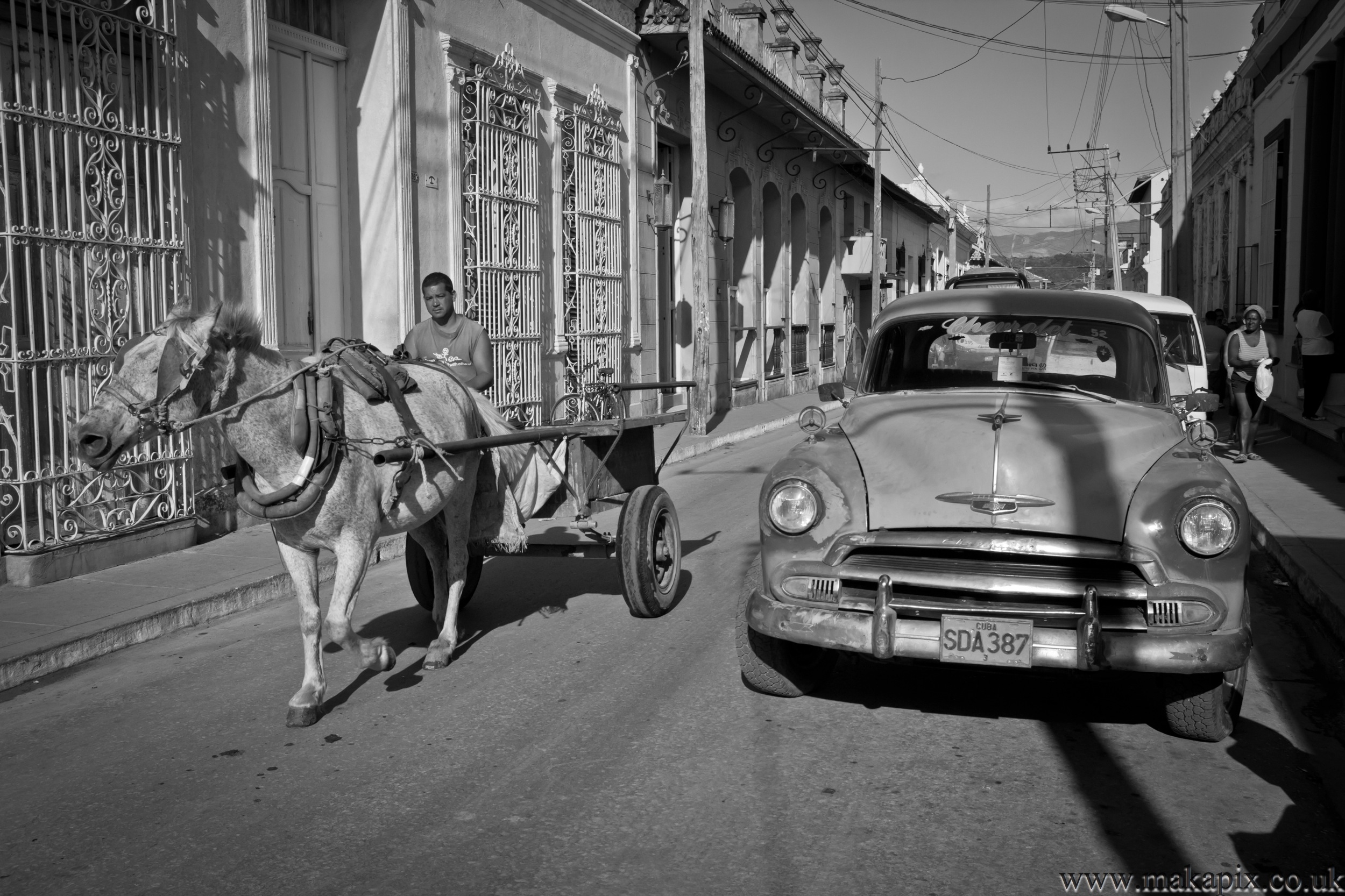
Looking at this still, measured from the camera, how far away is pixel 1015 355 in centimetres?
594

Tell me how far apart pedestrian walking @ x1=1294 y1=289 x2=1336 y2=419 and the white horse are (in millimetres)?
13923

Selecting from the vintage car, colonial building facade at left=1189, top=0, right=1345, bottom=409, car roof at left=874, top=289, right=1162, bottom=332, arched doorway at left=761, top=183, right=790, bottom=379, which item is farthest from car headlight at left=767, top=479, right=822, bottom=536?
arched doorway at left=761, top=183, right=790, bottom=379

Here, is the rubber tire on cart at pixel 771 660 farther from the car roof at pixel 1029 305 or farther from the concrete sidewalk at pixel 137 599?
the concrete sidewalk at pixel 137 599

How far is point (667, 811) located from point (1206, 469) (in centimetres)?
252

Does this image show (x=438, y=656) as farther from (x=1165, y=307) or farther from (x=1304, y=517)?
(x=1165, y=307)

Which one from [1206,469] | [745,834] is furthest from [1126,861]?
[1206,469]

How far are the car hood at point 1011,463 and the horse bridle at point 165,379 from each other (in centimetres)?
266

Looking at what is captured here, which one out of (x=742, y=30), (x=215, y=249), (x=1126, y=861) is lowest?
(x=1126, y=861)

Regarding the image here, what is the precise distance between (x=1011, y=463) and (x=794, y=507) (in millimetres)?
875

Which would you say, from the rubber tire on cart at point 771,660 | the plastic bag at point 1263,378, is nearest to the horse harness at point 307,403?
the rubber tire on cart at point 771,660

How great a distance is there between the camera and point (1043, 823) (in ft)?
12.5

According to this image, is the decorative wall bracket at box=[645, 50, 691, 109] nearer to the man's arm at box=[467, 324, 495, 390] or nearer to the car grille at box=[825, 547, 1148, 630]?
the man's arm at box=[467, 324, 495, 390]

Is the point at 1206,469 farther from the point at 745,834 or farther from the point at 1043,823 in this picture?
the point at 745,834

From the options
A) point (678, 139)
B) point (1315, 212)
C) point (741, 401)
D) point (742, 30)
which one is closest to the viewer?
point (1315, 212)
